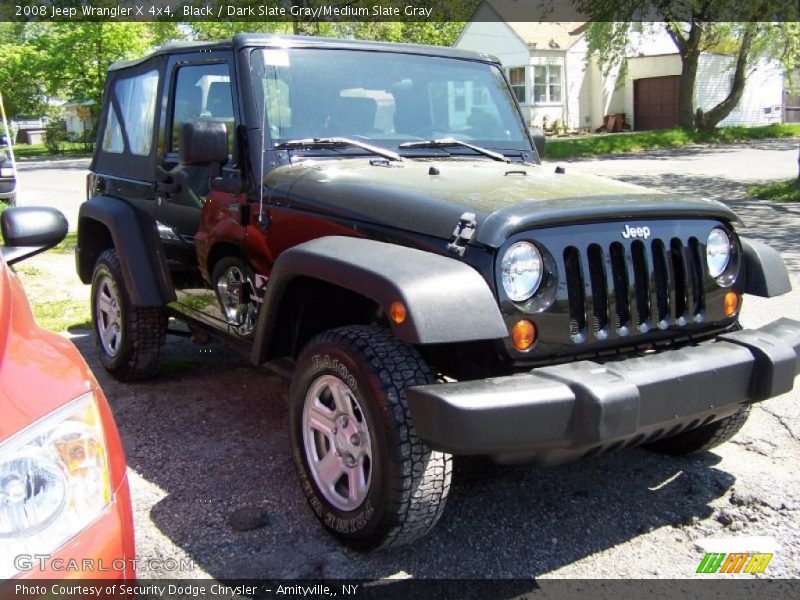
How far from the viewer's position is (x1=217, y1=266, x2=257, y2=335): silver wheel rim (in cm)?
379

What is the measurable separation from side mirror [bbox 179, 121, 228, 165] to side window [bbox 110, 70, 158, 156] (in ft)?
A: 3.93

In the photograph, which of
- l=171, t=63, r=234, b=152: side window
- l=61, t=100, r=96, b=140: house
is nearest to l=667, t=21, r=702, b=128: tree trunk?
l=171, t=63, r=234, b=152: side window

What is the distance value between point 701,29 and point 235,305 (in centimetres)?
2633

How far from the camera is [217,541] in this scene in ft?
10.1

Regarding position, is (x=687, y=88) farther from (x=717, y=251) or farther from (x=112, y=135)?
(x=717, y=251)

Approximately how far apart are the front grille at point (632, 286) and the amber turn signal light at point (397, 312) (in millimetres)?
692

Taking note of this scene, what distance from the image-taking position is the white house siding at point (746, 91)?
3706 centimetres

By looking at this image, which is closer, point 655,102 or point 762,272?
point 762,272

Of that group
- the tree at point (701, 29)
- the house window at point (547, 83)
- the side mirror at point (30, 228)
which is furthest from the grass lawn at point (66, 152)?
the side mirror at point (30, 228)

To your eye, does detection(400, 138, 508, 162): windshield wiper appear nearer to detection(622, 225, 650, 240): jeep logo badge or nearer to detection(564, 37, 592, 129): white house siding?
detection(622, 225, 650, 240): jeep logo badge

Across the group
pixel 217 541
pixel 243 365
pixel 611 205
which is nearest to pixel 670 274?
pixel 611 205

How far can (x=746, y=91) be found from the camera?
38.4 metres

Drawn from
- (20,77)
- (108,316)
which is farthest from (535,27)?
(108,316)

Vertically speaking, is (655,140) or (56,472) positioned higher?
(655,140)
